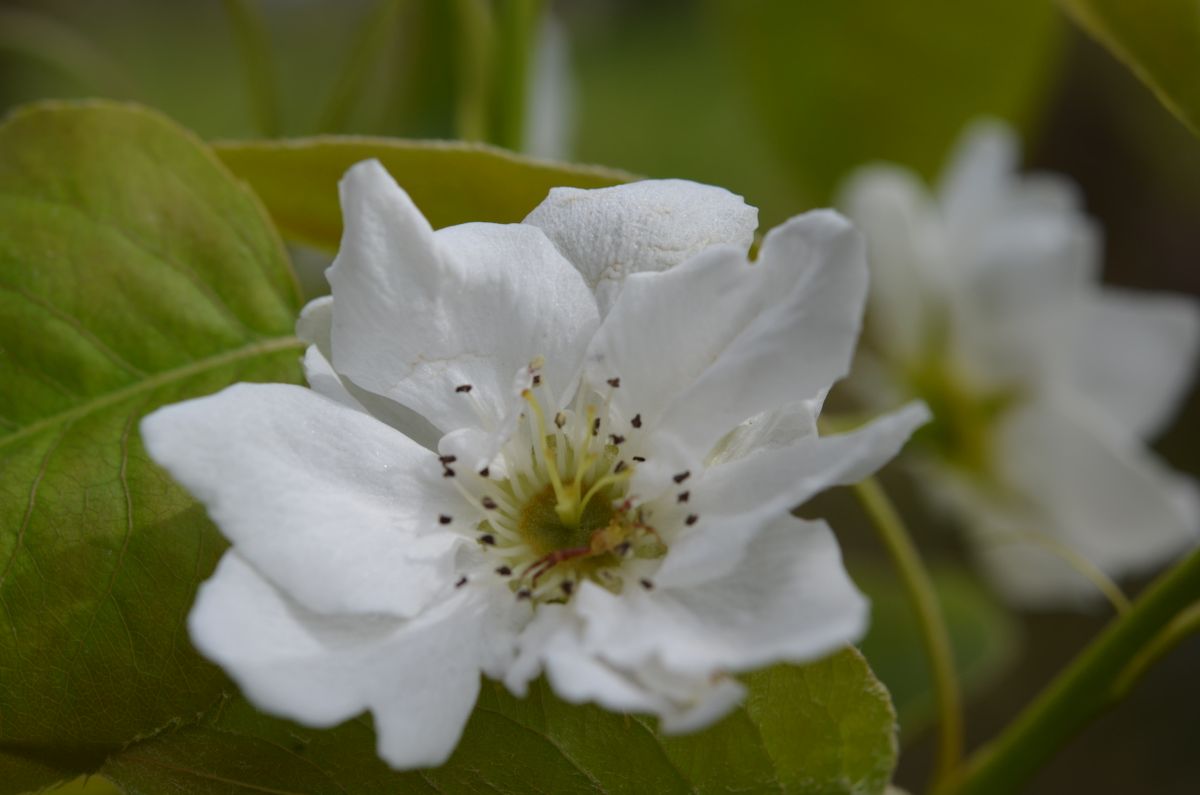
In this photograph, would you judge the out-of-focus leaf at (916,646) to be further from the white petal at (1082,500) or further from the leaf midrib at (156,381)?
the leaf midrib at (156,381)

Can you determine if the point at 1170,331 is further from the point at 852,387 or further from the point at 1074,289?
the point at 852,387

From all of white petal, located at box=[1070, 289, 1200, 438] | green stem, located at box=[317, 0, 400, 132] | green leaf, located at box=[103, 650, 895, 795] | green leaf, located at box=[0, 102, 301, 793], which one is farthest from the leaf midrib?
white petal, located at box=[1070, 289, 1200, 438]

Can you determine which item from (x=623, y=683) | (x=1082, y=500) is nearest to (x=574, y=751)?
(x=623, y=683)

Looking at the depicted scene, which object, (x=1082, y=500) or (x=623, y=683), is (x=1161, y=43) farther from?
(x=1082, y=500)

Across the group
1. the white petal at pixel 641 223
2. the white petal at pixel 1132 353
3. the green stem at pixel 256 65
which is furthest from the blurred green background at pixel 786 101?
the white petal at pixel 641 223

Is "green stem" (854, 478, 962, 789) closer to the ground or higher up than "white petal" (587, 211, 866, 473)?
closer to the ground

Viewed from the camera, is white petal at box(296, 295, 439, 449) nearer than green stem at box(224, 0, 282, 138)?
Yes

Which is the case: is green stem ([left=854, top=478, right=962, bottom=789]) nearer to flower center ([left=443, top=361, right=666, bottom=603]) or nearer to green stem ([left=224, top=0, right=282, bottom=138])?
flower center ([left=443, top=361, right=666, bottom=603])
